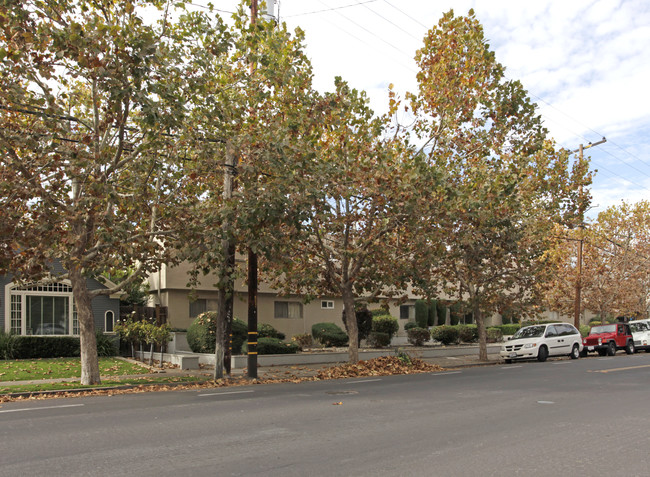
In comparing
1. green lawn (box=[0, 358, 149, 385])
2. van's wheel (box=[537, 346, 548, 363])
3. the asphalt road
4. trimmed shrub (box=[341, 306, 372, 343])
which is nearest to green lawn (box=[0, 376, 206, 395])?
the asphalt road

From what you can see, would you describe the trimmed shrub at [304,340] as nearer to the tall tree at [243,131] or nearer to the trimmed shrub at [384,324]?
the trimmed shrub at [384,324]

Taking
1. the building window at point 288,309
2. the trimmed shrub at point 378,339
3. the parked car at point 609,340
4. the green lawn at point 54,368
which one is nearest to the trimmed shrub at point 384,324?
the trimmed shrub at point 378,339

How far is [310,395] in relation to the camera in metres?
12.9

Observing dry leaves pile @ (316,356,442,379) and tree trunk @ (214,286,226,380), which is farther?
dry leaves pile @ (316,356,442,379)

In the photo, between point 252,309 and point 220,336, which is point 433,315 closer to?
point 252,309

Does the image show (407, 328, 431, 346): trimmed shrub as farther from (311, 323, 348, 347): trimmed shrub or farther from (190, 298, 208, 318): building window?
(190, 298, 208, 318): building window

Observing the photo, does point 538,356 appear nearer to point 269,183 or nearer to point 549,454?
point 269,183

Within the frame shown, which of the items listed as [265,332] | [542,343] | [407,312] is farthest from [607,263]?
[265,332]

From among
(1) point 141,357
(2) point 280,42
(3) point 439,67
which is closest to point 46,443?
(2) point 280,42

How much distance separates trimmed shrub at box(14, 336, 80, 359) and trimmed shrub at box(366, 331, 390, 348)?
1384 cm

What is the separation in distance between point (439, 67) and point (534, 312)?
13.9 m

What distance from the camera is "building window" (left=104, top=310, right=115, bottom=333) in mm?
26172

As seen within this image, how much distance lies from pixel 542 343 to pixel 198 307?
1557cm

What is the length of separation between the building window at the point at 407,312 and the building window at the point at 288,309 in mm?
9527
